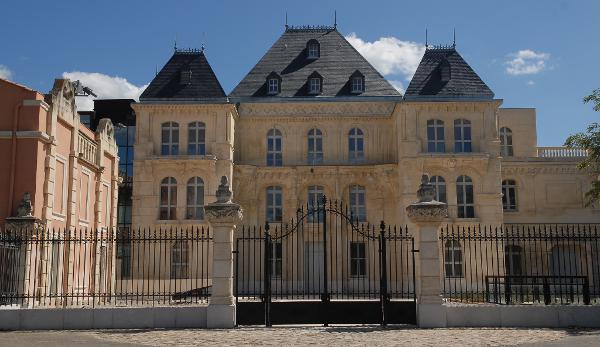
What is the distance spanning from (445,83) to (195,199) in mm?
14552

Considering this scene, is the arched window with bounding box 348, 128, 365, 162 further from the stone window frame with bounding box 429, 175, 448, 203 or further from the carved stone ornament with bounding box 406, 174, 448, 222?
the carved stone ornament with bounding box 406, 174, 448, 222

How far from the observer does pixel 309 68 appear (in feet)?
125

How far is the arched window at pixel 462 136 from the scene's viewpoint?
109ft

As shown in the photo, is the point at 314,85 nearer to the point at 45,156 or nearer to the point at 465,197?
the point at 465,197

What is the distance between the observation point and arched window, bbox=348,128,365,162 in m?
35.8

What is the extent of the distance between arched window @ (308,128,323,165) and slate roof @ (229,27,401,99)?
2106mm

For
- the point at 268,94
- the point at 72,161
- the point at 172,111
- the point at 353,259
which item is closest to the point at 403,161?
the point at 353,259

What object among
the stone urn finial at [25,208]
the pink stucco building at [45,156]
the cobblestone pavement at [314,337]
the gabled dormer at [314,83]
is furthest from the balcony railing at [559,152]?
the stone urn finial at [25,208]

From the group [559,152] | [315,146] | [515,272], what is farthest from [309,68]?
[515,272]

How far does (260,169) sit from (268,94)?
14.8 ft

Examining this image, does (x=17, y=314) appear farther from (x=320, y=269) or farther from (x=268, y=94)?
(x=268, y=94)

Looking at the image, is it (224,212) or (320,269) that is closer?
(224,212)

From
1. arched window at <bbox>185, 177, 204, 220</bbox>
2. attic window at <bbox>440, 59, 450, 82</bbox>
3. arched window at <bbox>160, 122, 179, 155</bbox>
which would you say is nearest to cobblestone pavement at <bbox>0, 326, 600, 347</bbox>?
arched window at <bbox>185, 177, 204, 220</bbox>

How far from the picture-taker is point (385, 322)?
15672mm
